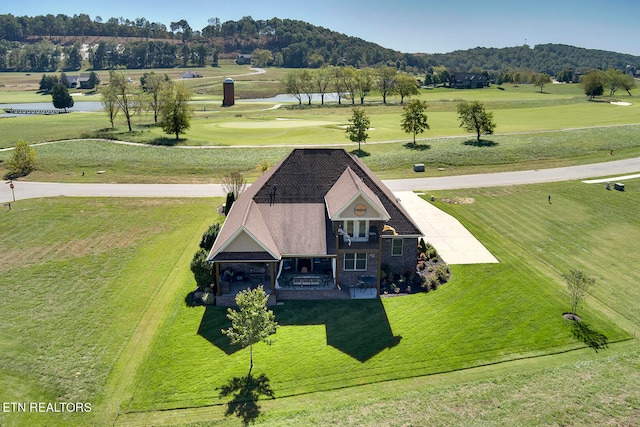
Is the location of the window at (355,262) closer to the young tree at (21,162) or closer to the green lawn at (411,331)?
the green lawn at (411,331)

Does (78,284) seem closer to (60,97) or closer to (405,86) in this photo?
(60,97)

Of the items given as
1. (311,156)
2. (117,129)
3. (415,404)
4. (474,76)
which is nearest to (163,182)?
(311,156)

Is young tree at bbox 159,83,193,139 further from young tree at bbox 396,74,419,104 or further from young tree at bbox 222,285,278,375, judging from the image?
young tree at bbox 396,74,419,104

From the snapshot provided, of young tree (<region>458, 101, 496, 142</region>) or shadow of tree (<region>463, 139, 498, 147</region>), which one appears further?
young tree (<region>458, 101, 496, 142</region>)

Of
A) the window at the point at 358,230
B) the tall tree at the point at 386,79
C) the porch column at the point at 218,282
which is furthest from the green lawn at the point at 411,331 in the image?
the tall tree at the point at 386,79

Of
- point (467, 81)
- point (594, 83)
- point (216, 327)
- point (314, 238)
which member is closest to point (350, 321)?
point (314, 238)

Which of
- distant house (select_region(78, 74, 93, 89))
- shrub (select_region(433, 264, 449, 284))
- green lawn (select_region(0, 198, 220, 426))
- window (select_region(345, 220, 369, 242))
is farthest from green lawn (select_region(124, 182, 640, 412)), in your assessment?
distant house (select_region(78, 74, 93, 89))

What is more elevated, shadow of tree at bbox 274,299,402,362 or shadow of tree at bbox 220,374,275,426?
shadow of tree at bbox 274,299,402,362

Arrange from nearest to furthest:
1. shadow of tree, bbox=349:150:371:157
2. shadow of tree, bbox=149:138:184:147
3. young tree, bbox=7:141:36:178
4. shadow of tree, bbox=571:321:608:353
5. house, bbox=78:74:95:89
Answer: shadow of tree, bbox=571:321:608:353
young tree, bbox=7:141:36:178
shadow of tree, bbox=349:150:371:157
shadow of tree, bbox=149:138:184:147
house, bbox=78:74:95:89
